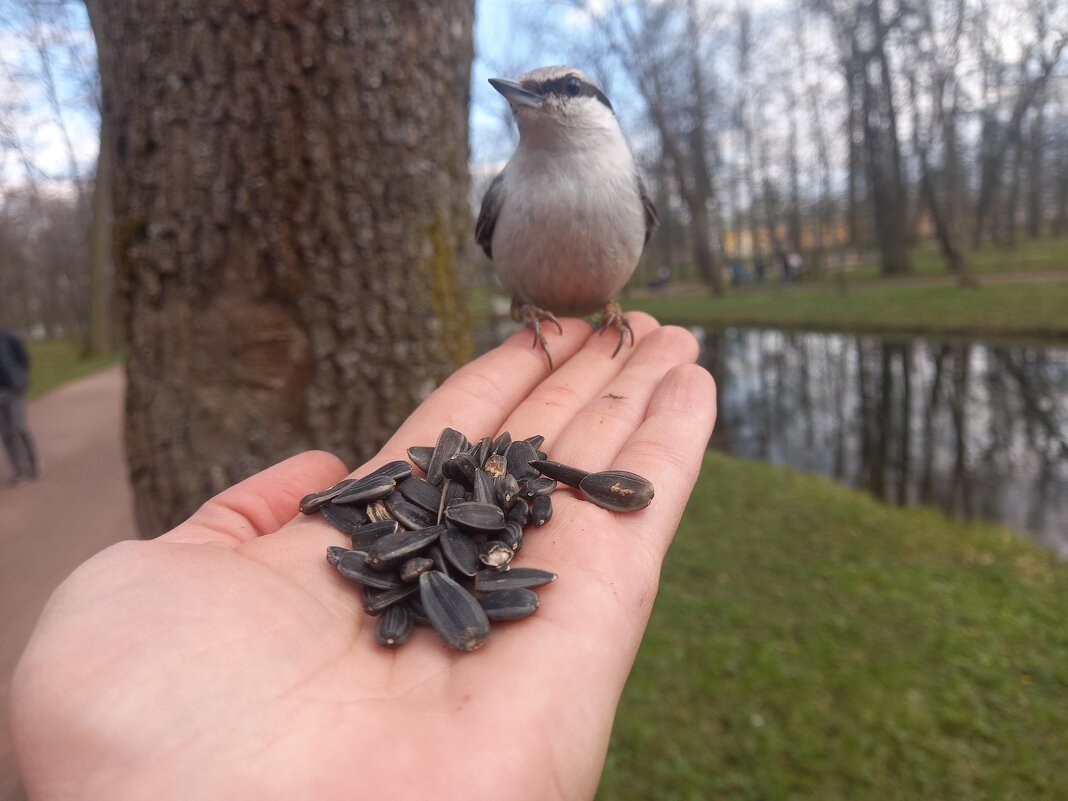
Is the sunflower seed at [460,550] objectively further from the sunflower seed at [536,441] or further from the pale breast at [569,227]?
the pale breast at [569,227]

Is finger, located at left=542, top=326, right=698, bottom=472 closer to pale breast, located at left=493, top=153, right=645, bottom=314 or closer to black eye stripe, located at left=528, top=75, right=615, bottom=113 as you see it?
pale breast, located at left=493, top=153, right=645, bottom=314

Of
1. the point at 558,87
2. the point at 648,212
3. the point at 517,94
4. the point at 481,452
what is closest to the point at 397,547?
the point at 481,452

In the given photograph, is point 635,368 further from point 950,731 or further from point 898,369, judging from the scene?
point 898,369

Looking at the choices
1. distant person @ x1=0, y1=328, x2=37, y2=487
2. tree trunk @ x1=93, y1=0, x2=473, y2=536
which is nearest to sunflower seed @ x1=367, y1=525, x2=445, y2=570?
tree trunk @ x1=93, y1=0, x2=473, y2=536

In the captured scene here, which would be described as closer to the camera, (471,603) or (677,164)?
(471,603)

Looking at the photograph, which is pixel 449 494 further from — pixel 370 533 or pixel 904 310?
pixel 904 310

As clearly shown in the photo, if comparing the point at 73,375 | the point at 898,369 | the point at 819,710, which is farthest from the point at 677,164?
the point at 819,710

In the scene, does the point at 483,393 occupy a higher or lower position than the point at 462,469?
higher
